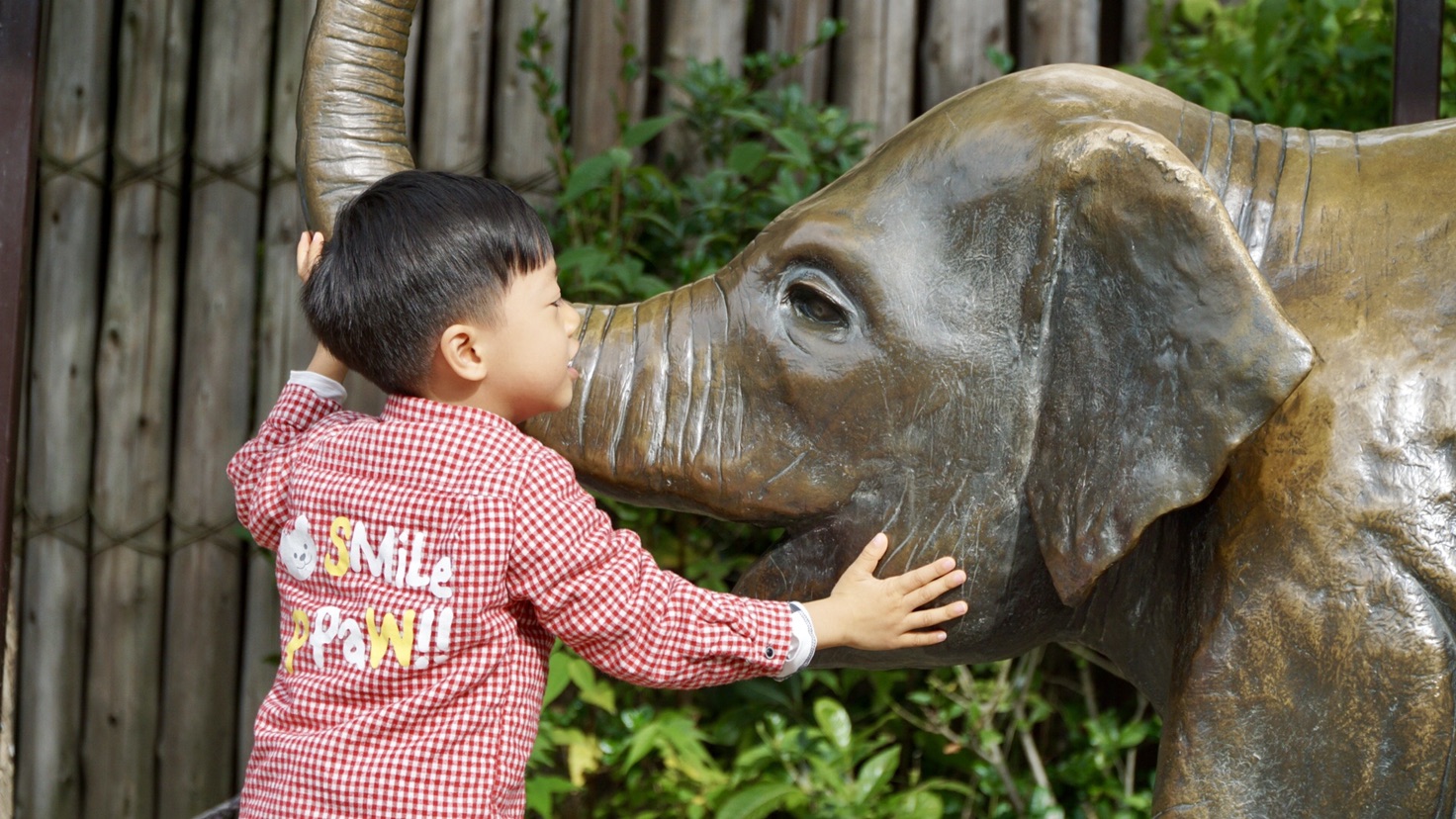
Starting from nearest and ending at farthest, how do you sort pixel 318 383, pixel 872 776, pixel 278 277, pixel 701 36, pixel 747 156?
pixel 318 383
pixel 872 776
pixel 747 156
pixel 278 277
pixel 701 36

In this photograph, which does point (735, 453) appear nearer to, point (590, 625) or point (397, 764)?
point (590, 625)

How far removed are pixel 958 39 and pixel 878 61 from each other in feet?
0.67

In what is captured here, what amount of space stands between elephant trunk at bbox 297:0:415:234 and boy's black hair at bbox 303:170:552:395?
0.25 m

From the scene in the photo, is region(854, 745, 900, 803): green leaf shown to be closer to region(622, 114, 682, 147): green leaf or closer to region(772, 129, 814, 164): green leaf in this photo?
region(772, 129, 814, 164): green leaf

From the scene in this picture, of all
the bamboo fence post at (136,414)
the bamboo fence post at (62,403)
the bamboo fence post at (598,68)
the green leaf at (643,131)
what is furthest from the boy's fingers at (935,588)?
the bamboo fence post at (62,403)

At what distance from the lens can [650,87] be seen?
3865mm

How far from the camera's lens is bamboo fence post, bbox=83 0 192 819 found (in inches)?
142

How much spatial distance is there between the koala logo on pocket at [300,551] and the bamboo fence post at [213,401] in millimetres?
2157

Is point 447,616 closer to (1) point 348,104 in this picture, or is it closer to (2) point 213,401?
(1) point 348,104

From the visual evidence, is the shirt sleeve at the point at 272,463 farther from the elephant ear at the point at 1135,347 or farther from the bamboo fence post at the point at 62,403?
the bamboo fence post at the point at 62,403

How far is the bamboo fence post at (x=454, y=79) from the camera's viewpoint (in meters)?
3.62

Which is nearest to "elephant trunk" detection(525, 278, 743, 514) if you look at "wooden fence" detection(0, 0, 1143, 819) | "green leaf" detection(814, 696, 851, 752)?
"green leaf" detection(814, 696, 851, 752)

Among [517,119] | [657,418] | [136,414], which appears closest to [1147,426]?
[657,418]

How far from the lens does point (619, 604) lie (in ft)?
4.92
